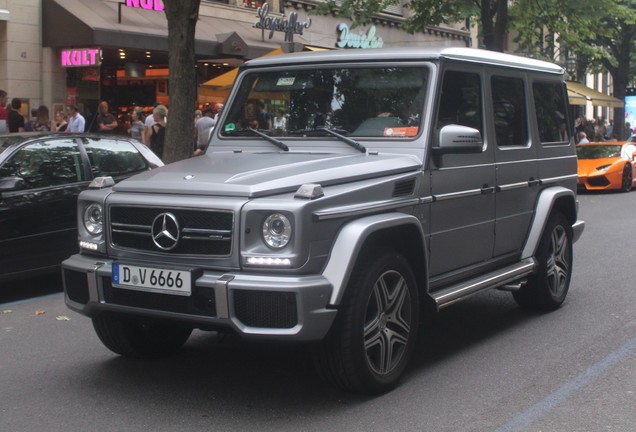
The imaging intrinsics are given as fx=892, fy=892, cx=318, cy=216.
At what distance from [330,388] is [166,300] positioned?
3.95ft

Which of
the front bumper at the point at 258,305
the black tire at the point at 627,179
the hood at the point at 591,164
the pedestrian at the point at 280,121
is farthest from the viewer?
the black tire at the point at 627,179

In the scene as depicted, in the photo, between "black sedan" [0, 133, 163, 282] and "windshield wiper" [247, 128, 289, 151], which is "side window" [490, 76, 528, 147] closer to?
"windshield wiper" [247, 128, 289, 151]

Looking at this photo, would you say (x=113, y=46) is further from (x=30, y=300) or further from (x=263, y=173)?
(x=263, y=173)

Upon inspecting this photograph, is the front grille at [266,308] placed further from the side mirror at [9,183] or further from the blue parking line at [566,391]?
the side mirror at [9,183]

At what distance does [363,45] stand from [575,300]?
23178 millimetres

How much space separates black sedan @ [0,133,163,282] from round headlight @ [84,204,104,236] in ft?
10.2

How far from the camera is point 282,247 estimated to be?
4.71m

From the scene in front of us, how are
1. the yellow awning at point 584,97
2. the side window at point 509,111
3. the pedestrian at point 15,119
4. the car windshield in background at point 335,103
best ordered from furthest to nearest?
the yellow awning at point 584,97 → the pedestrian at point 15,119 → the side window at point 509,111 → the car windshield in background at point 335,103

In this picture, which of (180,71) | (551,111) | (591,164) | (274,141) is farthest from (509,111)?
(591,164)

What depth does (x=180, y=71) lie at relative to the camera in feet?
43.2

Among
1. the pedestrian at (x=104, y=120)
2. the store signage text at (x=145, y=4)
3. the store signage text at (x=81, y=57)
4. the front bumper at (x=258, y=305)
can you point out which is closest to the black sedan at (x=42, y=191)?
the front bumper at (x=258, y=305)

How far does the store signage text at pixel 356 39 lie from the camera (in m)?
29.5

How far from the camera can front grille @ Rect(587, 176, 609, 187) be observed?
69.9 feet

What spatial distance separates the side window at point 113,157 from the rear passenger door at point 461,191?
448cm
